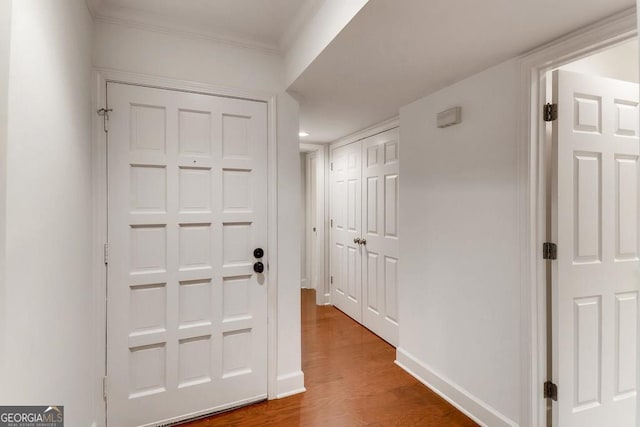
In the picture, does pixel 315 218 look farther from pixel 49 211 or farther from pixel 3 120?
pixel 3 120

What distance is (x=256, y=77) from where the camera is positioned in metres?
2.10

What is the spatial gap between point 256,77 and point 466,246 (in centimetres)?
178

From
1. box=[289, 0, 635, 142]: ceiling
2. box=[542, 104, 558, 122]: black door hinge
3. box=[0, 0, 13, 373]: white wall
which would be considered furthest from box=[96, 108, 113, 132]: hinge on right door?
box=[542, 104, 558, 122]: black door hinge

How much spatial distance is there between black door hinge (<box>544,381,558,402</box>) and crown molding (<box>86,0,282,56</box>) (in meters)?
2.55

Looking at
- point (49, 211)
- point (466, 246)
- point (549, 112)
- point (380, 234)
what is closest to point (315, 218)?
point (380, 234)

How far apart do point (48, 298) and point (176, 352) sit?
0.98 m

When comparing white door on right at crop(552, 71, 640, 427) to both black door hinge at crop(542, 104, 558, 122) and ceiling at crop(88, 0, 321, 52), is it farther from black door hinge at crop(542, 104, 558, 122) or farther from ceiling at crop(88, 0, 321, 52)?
ceiling at crop(88, 0, 321, 52)

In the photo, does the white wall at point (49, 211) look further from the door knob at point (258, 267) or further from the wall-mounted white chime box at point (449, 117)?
the wall-mounted white chime box at point (449, 117)

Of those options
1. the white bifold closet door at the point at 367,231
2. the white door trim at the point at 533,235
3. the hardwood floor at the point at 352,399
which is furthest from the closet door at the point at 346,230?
the white door trim at the point at 533,235

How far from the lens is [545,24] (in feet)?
4.50

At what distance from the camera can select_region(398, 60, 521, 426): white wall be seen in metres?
1.75

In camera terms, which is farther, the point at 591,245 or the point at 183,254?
the point at 183,254

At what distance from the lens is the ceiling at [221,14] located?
170 centimetres

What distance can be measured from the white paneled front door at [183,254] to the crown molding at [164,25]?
1.18 feet
